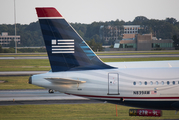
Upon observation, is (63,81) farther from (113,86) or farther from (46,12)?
(46,12)

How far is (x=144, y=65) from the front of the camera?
58.2ft

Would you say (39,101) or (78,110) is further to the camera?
(39,101)

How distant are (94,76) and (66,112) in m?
6.09

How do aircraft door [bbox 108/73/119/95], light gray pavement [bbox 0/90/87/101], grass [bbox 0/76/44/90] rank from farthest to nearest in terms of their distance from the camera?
grass [bbox 0/76/44/90] → light gray pavement [bbox 0/90/87/101] → aircraft door [bbox 108/73/119/95]

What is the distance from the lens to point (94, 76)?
1655cm

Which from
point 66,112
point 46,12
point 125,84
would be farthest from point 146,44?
point 46,12

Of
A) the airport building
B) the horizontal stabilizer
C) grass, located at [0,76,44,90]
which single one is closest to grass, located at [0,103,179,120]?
the horizontal stabilizer

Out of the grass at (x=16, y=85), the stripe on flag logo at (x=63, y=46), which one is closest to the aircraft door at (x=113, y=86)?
the stripe on flag logo at (x=63, y=46)

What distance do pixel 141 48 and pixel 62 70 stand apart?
11097 centimetres

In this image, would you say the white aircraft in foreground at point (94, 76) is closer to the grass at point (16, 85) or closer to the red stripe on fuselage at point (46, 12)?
the red stripe on fuselage at point (46, 12)

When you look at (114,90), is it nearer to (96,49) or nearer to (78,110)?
(78,110)

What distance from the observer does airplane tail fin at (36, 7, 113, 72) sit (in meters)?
16.5

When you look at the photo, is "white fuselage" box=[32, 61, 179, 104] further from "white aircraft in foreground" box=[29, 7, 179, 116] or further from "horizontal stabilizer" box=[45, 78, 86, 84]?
"horizontal stabilizer" box=[45, 78, 86, 84]

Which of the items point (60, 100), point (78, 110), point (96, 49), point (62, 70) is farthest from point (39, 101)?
point (96, 49)
